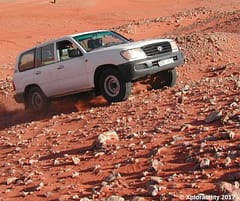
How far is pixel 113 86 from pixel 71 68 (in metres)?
1.16

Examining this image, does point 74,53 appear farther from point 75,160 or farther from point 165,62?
point 75,160

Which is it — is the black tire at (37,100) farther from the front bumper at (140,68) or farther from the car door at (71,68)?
the front bumper at (140,68)

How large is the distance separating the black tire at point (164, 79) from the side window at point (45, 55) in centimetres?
223

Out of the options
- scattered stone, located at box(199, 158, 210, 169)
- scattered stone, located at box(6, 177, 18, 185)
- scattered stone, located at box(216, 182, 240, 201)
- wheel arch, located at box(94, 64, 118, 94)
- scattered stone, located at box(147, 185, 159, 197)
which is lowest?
scattered stone, located at box(6, 177, 18, 185)

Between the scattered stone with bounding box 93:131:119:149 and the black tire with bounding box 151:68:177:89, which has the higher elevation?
the black tire with bounding box 151:68:177:89

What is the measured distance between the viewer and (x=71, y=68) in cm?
1055

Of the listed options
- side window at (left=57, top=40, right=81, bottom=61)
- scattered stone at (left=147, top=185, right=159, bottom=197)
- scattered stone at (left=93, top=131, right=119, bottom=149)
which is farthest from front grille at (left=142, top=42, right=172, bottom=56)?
scattered stone at (left=147, top=185, right=159, bottom=197)

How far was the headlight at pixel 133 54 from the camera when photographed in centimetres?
947

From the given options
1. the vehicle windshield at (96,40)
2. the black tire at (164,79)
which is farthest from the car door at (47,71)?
the black tire at (164,79)

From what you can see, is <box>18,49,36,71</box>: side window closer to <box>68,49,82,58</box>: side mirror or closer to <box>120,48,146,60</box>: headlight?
<box>68,49,82,58</box>: side mirror

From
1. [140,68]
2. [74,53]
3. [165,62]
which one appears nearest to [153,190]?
[140,68]

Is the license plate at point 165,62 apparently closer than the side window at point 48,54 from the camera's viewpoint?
Yes

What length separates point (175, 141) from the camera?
19.9 ft

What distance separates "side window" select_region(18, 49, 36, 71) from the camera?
1155 centimetres
